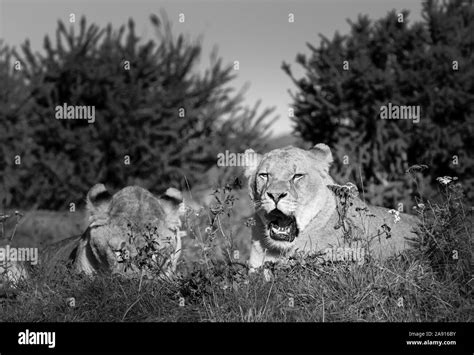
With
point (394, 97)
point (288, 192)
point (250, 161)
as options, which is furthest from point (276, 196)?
point (394, 97)

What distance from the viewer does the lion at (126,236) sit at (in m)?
6.72

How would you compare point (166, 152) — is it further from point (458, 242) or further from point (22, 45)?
point (458, 242)

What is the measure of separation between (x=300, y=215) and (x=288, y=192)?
28 centimetres

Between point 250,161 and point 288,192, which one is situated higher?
point 250,161

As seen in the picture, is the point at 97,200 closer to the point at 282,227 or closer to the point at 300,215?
the point at 282,227

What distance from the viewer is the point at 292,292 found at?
21.0 feet

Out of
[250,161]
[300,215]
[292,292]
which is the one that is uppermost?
[250,161]

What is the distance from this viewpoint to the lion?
6.72 m

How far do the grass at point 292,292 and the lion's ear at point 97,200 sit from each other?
0.81m
